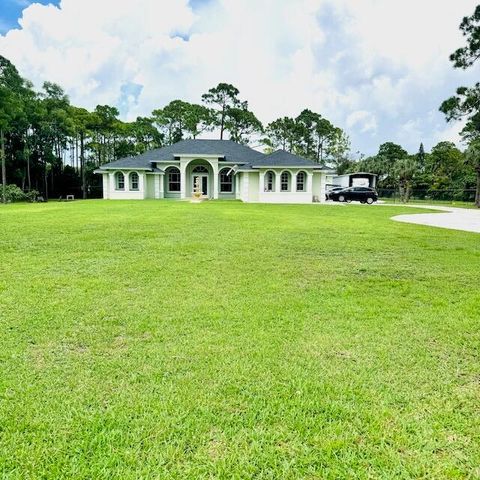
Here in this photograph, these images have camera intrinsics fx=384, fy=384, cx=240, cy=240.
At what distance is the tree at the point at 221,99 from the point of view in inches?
1913

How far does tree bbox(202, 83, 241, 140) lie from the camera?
4859 cm

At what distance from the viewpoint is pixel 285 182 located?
102ft

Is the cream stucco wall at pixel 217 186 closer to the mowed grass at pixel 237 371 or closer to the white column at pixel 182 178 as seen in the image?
the white column at pixel 182 178

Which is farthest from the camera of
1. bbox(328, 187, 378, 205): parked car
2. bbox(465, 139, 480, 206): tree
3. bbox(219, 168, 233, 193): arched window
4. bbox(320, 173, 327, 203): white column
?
bbox(219, 168, 233, 193): arched window

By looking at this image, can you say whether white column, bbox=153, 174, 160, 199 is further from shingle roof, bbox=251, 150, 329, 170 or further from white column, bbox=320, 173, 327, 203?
white column, bbox=320, 173, 327, 203

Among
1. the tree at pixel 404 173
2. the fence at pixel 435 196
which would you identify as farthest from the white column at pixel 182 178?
the tree at pixel 404 173

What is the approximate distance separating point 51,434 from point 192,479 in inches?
34.4

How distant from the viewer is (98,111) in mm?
42625

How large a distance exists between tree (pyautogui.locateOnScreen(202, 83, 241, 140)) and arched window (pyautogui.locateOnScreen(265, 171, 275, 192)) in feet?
66.6

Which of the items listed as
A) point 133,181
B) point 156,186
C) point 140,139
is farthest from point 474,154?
point 140,139

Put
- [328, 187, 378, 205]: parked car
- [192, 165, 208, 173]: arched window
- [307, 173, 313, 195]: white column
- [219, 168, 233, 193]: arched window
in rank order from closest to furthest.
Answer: [307, 173, 313, 195]: white column, [328, 187, 378, 205]: parked car, [219, 168, 233, 193]: arched window, [192, 165, 208, 173]: arched window

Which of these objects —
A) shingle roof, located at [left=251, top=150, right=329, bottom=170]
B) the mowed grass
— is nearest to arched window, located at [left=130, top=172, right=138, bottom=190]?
shingle roof, located at [left=251, top=150, right=329, bottom=170]

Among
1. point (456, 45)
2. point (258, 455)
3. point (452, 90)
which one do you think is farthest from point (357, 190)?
point (258, 455)

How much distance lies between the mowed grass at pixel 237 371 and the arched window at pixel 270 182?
2479 cm
